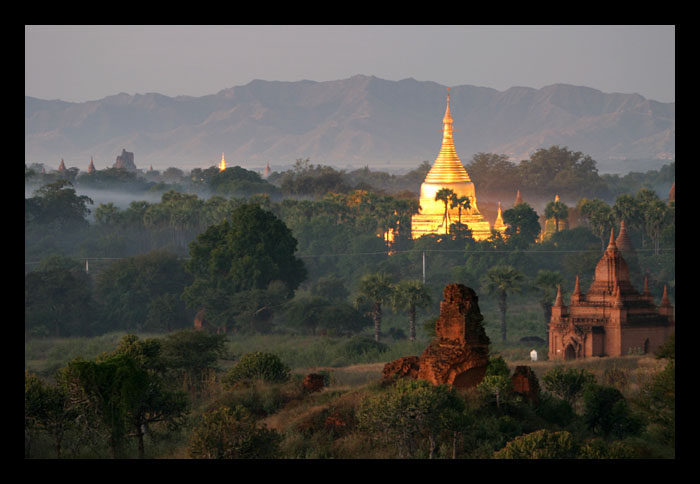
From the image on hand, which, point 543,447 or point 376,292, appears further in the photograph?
point 376,292

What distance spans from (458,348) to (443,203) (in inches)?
2415

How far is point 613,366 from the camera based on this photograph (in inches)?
1500

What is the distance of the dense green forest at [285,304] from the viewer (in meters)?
25.0

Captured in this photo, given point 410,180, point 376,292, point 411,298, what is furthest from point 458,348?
point 410,180

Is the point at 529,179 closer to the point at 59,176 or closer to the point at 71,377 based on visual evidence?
the point at 59,176

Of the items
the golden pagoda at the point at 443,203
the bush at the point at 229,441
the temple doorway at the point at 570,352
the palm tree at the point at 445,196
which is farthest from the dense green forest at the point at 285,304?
the temple doorway at the point at 570,352

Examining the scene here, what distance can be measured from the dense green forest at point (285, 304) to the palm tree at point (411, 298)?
9 centimetres

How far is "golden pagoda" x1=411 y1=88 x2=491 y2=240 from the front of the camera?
8556 cm

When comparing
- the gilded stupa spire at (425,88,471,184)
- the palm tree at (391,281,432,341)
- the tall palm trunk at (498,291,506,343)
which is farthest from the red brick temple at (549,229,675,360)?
→ the gilded stupa spire at (425,88,471,184)

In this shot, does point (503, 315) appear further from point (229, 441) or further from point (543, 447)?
point (229, 441)

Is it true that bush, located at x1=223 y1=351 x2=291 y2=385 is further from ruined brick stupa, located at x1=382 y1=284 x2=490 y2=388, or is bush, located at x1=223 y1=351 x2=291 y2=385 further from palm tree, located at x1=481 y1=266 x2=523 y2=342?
palm tree, located at x1=481 y1=266 x2=523 y2=342

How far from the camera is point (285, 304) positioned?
54.6m
